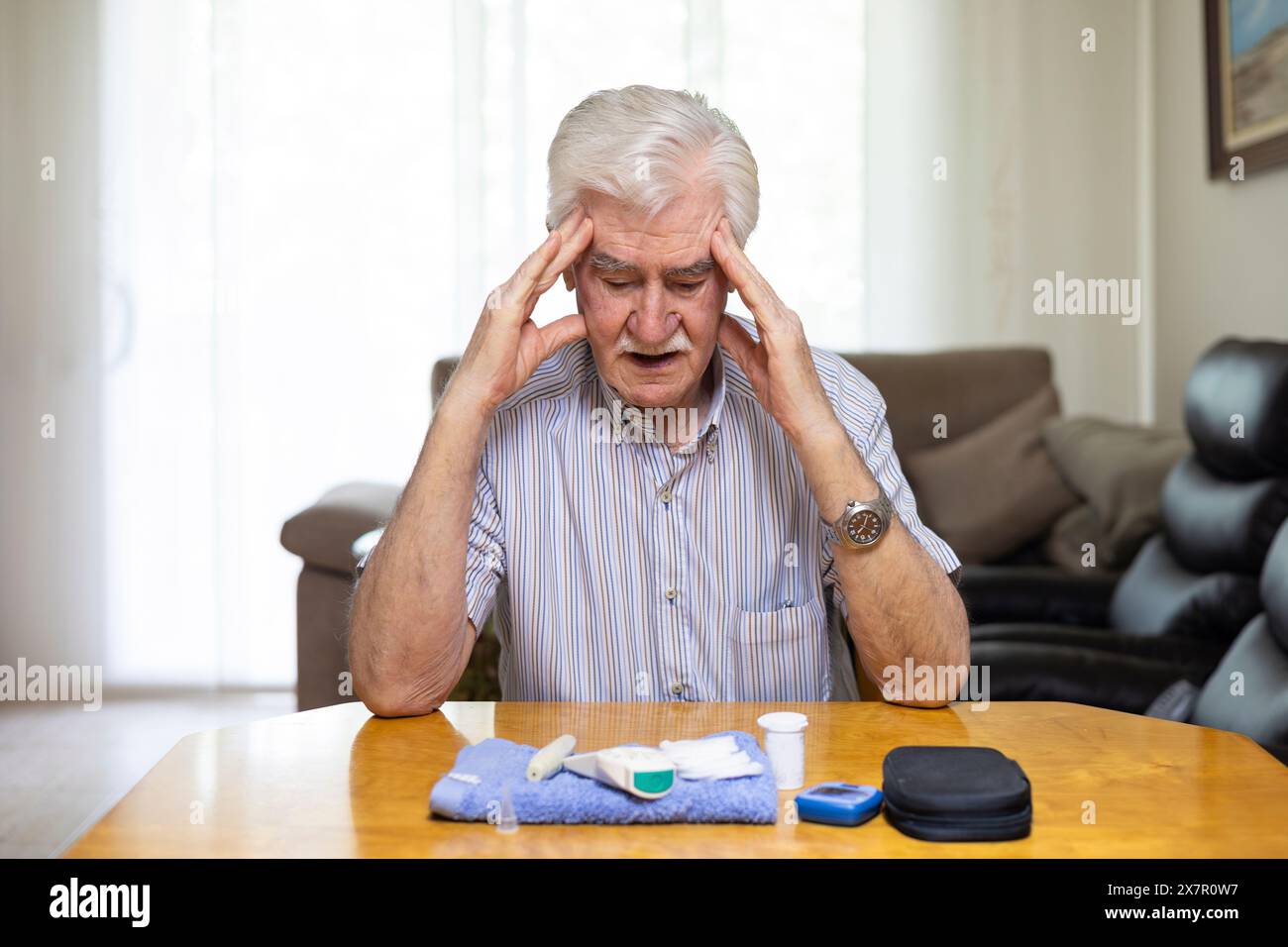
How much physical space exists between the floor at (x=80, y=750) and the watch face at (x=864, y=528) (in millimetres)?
1763

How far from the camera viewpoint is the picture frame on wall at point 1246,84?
122 inches

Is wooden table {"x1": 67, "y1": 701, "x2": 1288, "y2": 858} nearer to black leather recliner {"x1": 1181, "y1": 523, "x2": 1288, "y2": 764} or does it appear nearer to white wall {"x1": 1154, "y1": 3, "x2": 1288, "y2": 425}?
black leather recliner {"x1": 1181, "y1": 523, "x2": 1288, "y2": 764}

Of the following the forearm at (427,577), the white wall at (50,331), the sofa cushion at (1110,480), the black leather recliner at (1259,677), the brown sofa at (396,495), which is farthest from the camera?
the white wall at (50,331)

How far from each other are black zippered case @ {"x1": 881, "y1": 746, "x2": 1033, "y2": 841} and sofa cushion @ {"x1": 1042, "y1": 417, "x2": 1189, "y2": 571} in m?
2.19

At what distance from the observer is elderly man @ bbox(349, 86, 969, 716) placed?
1415 mm

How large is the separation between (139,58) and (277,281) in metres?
0.80

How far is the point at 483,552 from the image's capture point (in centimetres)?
154

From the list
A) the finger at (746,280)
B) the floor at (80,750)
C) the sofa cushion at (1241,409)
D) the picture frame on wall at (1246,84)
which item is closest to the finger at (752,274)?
the finger at (746,280)

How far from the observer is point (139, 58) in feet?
13.4

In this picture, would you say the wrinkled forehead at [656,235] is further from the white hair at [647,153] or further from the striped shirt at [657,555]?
the striped shirt at [657,555]

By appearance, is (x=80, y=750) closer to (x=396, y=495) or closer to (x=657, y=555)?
(x=396, y=495)

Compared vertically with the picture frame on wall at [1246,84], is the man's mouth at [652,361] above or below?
below

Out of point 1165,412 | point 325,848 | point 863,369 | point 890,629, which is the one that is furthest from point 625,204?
point 1165,412
